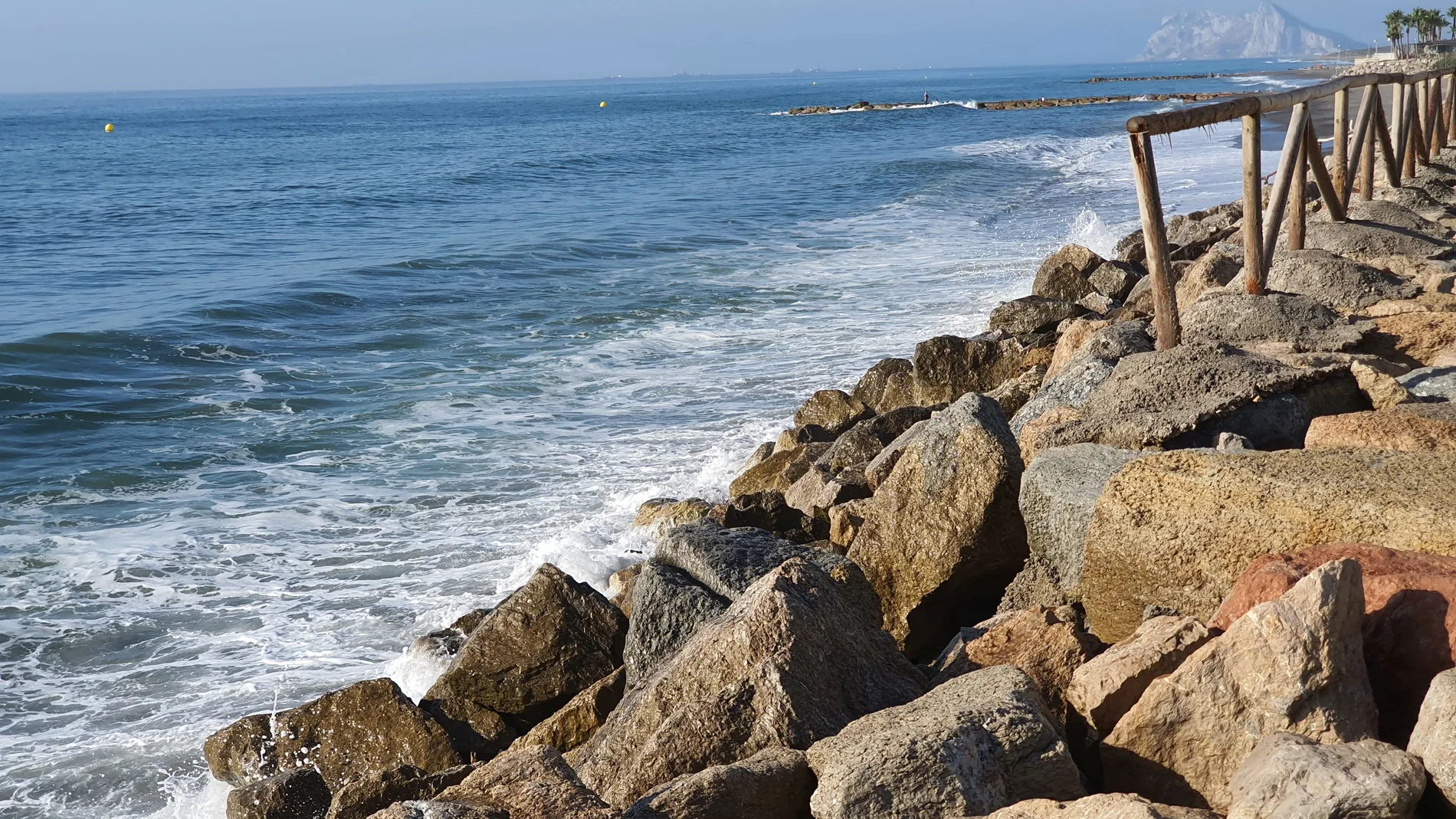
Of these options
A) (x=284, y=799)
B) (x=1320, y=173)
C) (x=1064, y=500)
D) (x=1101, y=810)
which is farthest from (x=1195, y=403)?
(x=1320, y=173)

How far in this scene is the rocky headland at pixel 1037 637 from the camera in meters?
2.81

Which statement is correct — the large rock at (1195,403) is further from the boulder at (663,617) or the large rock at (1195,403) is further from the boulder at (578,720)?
the boulder at (578,720)

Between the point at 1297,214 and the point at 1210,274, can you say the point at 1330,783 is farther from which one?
the point at 1297,214

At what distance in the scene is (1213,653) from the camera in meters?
2.96

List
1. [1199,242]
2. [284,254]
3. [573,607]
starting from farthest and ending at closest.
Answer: [284,254], [1199,242], [573,607]

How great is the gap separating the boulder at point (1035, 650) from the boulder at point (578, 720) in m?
1.27

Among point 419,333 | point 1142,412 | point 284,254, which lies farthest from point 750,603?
point 284,254

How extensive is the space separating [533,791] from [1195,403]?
3256 millimetres

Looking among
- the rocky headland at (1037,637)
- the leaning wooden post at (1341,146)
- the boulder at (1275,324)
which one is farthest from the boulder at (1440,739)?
the leaning wooden post at (1341,146)

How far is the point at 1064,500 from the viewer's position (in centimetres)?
434

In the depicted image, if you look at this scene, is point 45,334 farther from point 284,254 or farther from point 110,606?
point 110,606

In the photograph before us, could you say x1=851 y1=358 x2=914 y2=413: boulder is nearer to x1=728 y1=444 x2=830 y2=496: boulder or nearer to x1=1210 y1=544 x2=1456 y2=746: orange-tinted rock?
x1=728 y1=444 x2=830 y2=496: boulder

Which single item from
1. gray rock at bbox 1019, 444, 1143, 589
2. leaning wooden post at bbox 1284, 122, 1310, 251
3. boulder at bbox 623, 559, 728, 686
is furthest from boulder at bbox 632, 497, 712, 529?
leaning wooden post at bbox 1284, 122, 1310, 251

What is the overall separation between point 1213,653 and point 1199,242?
992 cm
